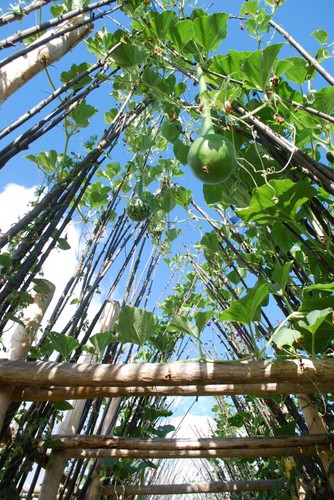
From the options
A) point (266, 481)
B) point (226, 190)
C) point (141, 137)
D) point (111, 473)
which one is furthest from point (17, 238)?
point (266, 481)

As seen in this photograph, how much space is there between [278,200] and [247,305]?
23 cm

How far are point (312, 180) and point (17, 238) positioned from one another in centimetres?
76

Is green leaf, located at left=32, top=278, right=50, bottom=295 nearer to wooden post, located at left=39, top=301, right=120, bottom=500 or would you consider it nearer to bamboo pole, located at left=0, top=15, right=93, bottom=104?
wooden post, located at left=39, top=301, right=120, bottom=500

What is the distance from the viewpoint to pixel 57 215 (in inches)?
43.9

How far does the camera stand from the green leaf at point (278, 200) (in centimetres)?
84

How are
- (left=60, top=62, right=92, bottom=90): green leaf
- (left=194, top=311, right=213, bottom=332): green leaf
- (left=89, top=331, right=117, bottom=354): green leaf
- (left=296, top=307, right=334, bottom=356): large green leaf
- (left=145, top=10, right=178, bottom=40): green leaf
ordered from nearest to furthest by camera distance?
(left=296, top=307, right=334, bottom=356): large green leaf, (left=194, top=311, right=213, bottom=332): green leaf, (left=145, top=10, right=178, bottom=40): green leaf, (left=89, top=331, right=117, bottom=354): green leaf, (left=60, top=62, right=92, bottom=90): green leaf

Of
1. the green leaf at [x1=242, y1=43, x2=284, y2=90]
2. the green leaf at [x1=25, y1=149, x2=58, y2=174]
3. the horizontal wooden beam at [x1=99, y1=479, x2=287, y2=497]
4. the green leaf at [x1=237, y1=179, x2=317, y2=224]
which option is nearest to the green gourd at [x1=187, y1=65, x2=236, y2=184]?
the green leaf at [x1=237, y1=179, x2=317, y2=224]

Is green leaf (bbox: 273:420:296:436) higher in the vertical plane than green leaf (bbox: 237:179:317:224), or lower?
lower

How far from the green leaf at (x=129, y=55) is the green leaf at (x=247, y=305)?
70cm

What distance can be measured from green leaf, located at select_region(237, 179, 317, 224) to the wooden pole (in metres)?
0.32

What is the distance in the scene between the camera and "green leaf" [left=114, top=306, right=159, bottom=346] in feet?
3.13

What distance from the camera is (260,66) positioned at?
2.95 feet

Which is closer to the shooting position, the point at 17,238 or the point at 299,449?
the point at 17,238

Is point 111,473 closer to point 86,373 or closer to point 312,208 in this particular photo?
point 86,373
